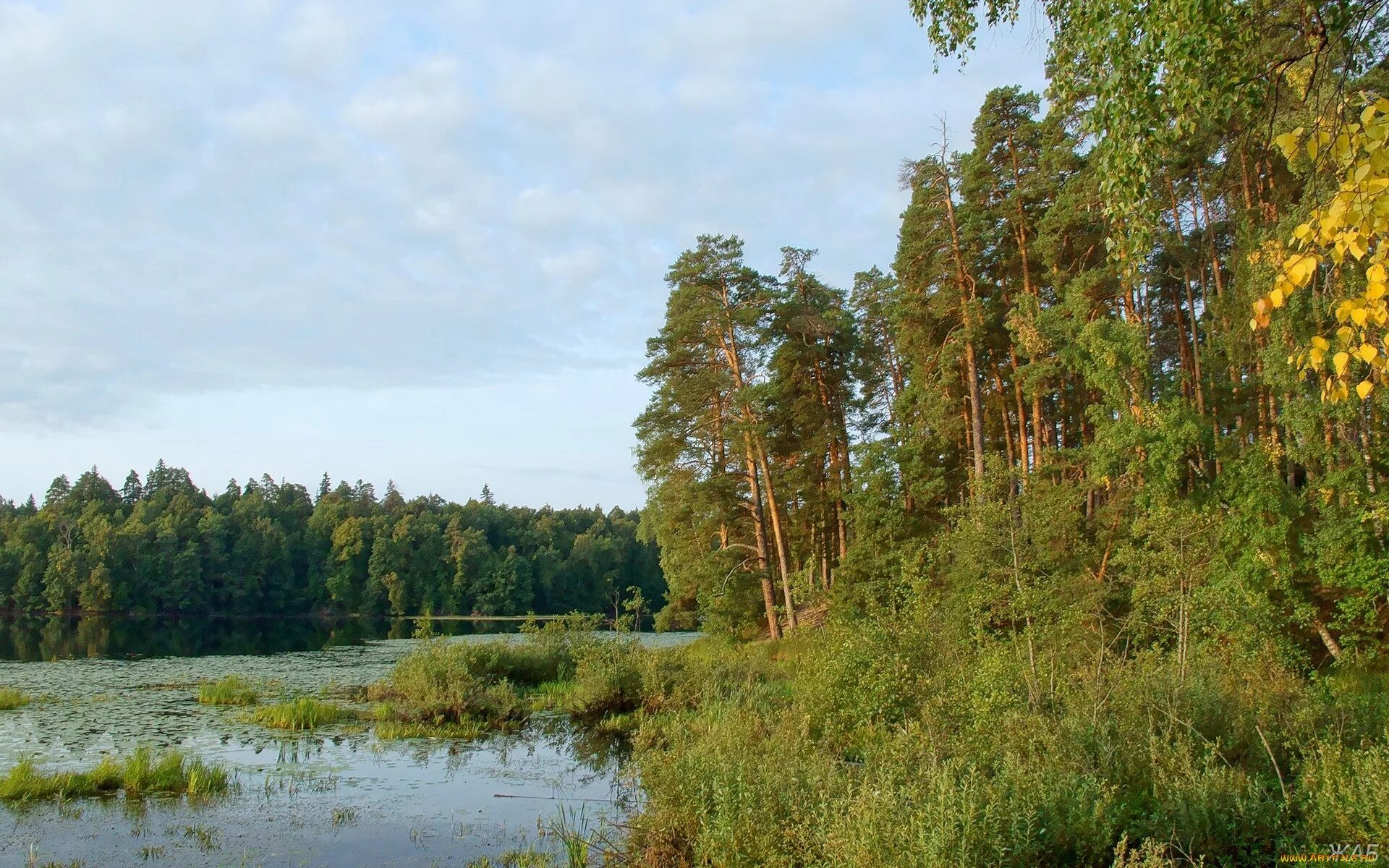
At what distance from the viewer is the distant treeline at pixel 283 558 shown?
64688 millimetres

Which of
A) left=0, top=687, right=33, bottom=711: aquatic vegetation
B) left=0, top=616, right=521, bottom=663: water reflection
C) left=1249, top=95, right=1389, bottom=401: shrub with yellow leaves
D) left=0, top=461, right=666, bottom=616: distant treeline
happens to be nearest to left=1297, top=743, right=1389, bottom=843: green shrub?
left=1249, top=95, right=1389, bottom=401: shrub with yellow leaves

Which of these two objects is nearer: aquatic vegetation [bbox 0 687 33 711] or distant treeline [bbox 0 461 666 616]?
aquatic vegetation [bbox 0 687 33 711]

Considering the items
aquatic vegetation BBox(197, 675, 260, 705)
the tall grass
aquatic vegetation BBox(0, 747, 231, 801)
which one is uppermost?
the tall grass

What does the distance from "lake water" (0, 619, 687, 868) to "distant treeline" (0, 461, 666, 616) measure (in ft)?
158

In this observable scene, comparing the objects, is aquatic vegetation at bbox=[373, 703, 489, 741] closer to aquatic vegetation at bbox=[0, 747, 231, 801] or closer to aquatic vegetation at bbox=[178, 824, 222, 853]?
aquatic vegetation at bbox=[0, 747, 231, 801]

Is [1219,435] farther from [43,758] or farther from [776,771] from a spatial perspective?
[43,758]

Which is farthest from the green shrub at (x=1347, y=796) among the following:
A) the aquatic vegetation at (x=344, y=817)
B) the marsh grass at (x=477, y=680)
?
the marsh grass at (x=477, y=680)

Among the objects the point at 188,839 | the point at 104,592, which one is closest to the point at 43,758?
the point at 188,839

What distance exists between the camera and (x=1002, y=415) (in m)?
27.0

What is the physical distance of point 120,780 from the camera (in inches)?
451

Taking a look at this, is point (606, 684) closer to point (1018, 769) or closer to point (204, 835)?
point (204, 835)

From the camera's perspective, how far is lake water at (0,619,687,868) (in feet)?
29.5

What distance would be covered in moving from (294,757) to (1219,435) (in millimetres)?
19299

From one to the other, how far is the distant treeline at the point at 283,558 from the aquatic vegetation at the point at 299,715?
54043mm
